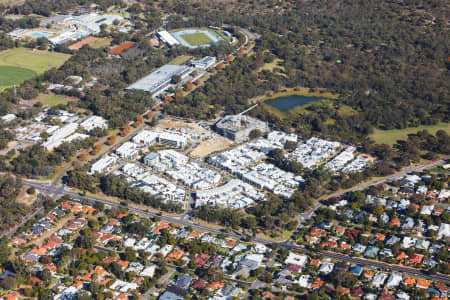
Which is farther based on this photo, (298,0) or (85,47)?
(298,0)

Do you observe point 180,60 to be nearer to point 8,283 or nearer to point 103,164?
point 103,164

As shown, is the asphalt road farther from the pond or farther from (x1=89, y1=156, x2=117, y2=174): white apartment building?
the pond

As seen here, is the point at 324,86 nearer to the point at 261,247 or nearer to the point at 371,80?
the point at 371,80

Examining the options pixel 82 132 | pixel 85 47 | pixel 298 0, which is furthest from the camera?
pixel 298 0

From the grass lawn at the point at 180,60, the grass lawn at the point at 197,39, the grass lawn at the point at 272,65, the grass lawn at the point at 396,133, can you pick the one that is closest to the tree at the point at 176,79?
the grass lawn at the point at 180,60

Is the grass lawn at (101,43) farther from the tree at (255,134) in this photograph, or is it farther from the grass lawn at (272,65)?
the tree at (255,134)

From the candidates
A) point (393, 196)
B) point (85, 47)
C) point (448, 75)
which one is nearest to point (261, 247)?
point (393, 196)

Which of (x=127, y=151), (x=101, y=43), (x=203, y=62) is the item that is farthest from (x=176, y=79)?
(x=101, y=43)
